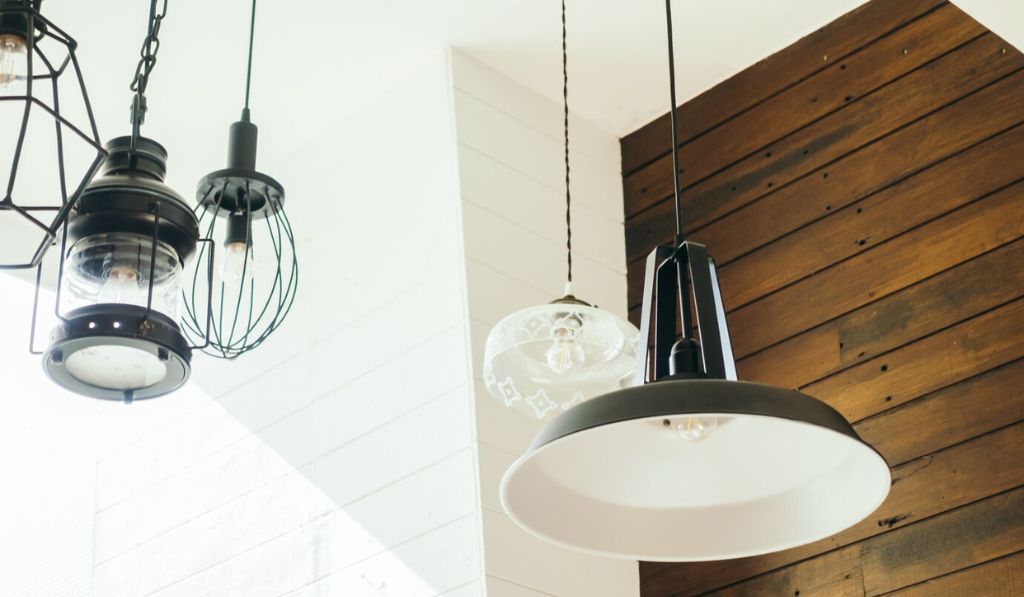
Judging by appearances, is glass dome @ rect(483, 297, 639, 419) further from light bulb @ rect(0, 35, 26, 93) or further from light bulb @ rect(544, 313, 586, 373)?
light bulb @ rect(0, 35, 26, 93)

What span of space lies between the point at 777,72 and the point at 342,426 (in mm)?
1291

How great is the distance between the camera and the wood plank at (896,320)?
2643 mm

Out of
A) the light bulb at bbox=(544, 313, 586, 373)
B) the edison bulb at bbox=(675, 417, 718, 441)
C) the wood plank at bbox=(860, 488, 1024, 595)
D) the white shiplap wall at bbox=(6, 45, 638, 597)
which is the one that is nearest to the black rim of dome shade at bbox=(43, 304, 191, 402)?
the edison bulb at bbox=(675, 417, 718, 441)

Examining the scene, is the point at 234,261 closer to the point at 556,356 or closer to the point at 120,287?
the point at 120,287

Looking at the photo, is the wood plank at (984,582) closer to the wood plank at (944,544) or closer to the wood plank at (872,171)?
the wood plank at (944,544)

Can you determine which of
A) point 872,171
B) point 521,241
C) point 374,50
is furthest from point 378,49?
point 872,171

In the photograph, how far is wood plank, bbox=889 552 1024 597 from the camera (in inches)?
94.7

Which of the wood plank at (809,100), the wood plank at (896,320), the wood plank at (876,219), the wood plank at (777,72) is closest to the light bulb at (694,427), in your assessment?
the wood plank at (896,320)

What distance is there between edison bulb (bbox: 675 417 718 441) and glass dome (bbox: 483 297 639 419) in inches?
33.9

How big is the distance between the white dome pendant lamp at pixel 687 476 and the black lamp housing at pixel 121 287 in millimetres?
489

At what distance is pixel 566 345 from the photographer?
2.26m

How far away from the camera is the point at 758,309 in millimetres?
3033

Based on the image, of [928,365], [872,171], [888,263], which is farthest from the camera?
[872,171]

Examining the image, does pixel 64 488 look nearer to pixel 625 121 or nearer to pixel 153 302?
pixel 625 121
